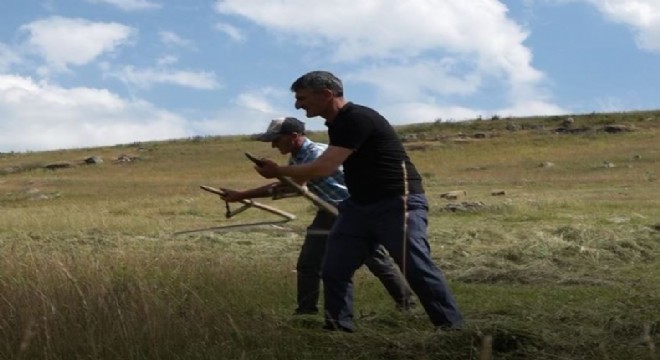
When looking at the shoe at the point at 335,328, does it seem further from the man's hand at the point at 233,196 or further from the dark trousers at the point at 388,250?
the man's hand at the point at 233,196

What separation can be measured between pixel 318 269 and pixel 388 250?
1445 mm

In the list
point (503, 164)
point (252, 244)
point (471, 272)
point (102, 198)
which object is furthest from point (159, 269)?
point (503, 164)

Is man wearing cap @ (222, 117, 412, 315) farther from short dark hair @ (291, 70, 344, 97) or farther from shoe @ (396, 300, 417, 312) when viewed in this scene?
short dark hair @ (291, 70, 344, 97)

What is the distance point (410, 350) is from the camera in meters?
5.02

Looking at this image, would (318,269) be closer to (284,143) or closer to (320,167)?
(284,143)

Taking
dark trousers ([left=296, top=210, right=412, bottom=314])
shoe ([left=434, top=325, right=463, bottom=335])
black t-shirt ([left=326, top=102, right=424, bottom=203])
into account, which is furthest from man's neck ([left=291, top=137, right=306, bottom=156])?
shoe ([left=434, top=325, right=463, bottom=335])

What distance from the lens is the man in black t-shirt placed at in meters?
5.44

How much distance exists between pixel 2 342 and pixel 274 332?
1431 millimetres

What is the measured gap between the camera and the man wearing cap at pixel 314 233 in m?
6.74

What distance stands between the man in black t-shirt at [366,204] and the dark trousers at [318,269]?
0.87 meters

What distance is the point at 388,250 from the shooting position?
5.59 m

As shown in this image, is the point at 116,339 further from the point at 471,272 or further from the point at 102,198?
the point at 102,198

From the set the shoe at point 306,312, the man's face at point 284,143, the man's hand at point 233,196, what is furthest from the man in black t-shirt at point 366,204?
the man's face at point 284,143

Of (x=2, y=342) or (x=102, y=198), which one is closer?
(x=2, y=342)
